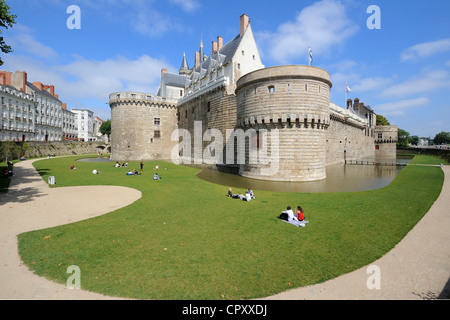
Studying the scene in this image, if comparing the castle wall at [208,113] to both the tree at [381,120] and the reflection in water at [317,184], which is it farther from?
the tree at [381,120]

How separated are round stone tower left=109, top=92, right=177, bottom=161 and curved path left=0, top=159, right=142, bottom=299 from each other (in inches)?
977

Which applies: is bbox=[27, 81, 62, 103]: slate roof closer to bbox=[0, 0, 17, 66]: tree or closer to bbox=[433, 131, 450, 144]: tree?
bbox=[0, 0, 17, 66]: tree

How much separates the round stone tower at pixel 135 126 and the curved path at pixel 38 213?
24823 millimetres

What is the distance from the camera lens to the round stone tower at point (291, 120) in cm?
2083

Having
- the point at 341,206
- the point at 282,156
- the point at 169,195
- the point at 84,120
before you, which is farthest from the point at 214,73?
the point at 84,120

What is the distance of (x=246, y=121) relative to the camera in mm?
23516

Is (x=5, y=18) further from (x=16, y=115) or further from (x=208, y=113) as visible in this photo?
(x=16, y=115)

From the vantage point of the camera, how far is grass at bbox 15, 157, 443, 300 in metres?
5.36

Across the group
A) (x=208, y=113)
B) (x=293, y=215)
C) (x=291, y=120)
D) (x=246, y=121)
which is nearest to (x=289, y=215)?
(x=293, y=215)

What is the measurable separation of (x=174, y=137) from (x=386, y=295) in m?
47.0

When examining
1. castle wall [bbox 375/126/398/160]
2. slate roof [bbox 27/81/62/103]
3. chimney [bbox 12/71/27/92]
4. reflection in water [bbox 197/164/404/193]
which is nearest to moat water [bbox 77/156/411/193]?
reflection in water [bbox 197/164/404/193]

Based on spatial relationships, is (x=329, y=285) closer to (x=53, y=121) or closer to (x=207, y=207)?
(x=207, y=207)

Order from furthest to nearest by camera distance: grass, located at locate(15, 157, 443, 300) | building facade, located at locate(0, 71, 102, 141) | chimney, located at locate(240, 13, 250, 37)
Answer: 1. building facade, located at locate(0, 71, 102, 141)
2. chimney, located at locate(240, 13, 250, 37)
3. grass, located at locate(15, 157, 443, 300)

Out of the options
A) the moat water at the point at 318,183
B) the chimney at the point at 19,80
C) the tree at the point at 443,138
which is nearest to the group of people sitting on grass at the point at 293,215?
the moat water at the point at 318,183
